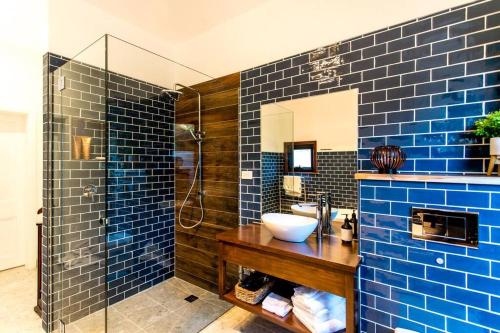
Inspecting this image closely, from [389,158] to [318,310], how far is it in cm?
106

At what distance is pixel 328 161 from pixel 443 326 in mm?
1165

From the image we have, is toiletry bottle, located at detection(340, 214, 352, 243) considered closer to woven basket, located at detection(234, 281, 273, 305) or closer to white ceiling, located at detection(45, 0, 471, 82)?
woven basket, located at detection(234, 281, 273, 305)

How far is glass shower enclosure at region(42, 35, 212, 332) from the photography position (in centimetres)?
203

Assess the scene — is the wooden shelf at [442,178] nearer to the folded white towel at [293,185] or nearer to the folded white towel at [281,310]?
the folded white towel at [293,185]

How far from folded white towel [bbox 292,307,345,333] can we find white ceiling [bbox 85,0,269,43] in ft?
8.51

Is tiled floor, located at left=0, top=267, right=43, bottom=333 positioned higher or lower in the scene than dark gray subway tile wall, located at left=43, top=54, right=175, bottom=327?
lower

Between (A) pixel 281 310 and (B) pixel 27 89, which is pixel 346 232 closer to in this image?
(A) pixel 281 310

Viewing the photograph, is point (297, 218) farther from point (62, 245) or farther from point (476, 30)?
point (62, 245)

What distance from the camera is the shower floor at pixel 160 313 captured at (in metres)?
2.00

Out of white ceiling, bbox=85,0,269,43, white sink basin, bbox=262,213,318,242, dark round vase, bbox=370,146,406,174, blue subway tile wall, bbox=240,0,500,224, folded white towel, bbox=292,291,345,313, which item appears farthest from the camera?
white ceiling, bbox=85,0,269,43

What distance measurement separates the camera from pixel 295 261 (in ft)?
4.98


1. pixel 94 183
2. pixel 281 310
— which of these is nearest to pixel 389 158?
pixel 281 310

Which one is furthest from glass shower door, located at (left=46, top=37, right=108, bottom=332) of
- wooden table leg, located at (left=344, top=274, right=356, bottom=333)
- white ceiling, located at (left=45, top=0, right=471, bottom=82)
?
wooden table leg, located at (left=344, top=274, right=356, bottom=333)

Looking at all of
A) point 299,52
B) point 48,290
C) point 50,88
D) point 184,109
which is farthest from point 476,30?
point 48,290
